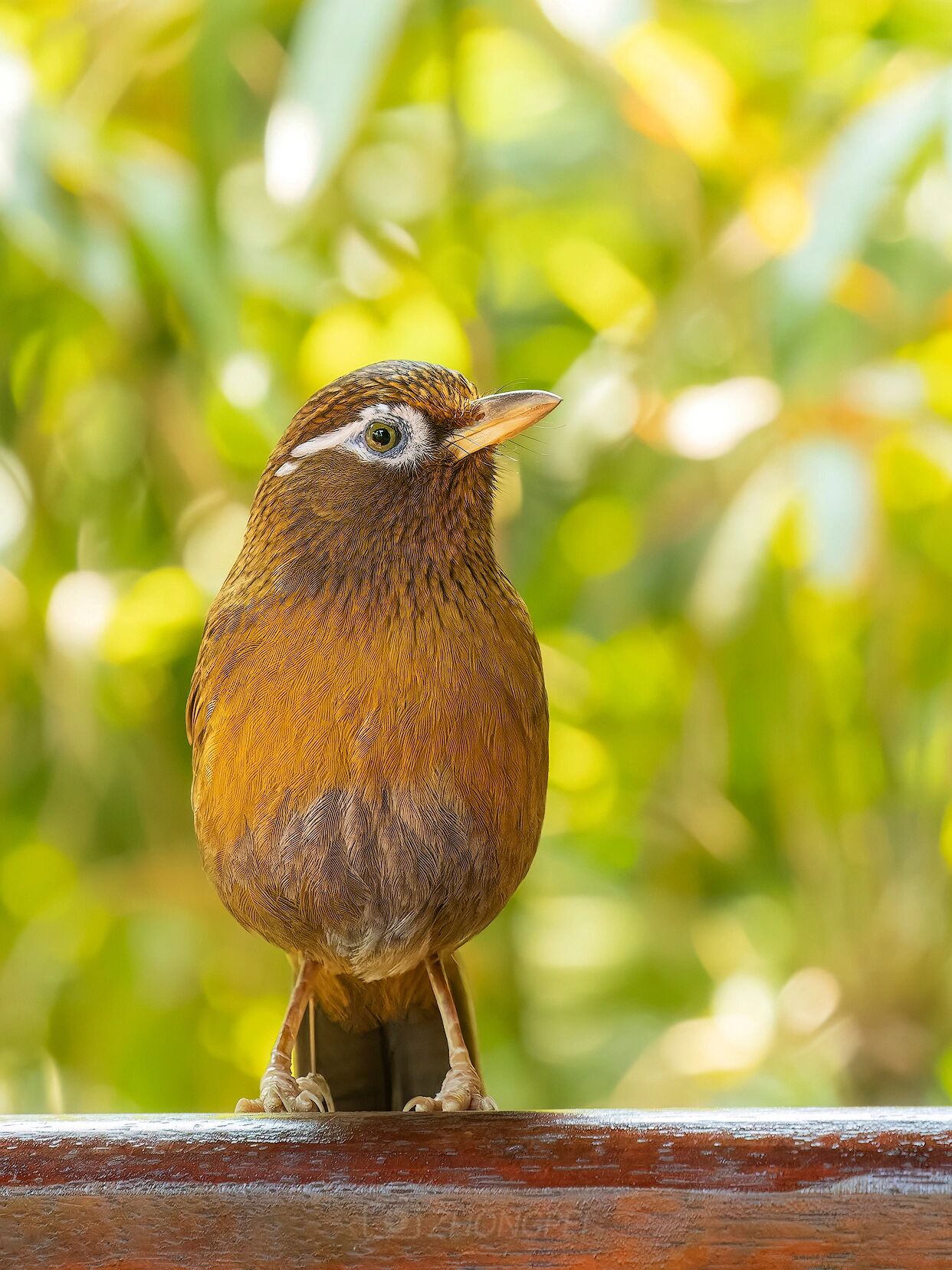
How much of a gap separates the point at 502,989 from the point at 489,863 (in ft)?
4.62

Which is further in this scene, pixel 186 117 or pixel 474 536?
pixel 186 117

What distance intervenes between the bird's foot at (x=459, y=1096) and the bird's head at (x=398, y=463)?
0.47 m

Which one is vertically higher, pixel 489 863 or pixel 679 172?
pixel 679 172

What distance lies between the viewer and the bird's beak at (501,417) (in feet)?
3.94

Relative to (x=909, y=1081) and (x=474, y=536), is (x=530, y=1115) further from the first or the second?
(x=909, y=1081)

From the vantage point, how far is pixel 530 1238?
0.98 m

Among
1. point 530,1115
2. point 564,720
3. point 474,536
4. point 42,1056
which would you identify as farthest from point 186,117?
point 530,1115

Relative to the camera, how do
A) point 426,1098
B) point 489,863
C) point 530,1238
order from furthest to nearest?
point 426,1098 < point 489,863 < point 530,1238

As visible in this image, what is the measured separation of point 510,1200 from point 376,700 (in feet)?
1.27

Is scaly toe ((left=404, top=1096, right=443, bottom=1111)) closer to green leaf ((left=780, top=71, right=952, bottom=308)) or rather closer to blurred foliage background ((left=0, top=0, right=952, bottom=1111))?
blurred foliage background ((left=0, top=0, right=952, bottom=1111))

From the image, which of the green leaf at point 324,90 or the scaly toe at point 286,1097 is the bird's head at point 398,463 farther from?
the green leaf at point 324,90

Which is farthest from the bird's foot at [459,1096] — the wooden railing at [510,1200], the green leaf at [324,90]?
the green leaf at [324,90]

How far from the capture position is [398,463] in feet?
4.11

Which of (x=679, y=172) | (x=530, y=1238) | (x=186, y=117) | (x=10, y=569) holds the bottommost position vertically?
(x=530, y=1238)
